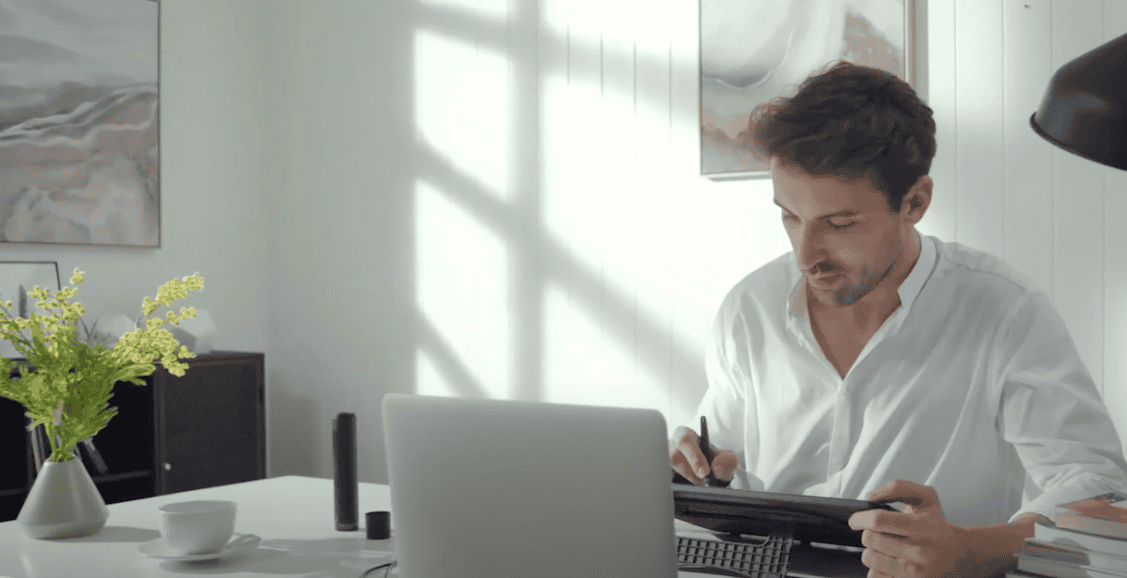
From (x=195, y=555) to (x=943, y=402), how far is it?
132 cm

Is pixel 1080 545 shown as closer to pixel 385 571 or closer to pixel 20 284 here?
pixel 385 571

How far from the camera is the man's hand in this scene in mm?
1208

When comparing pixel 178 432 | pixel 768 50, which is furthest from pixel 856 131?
pixel 178 432

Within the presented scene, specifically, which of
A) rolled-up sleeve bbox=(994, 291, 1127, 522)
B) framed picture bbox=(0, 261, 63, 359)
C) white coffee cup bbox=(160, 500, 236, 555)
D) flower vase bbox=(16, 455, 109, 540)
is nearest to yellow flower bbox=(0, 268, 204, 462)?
flower vase bbox=(16, 455, 109, 540)

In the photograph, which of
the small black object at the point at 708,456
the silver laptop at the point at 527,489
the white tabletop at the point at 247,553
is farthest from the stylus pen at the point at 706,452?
the silver laptop at the point at 527,489

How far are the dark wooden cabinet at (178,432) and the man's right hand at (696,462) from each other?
2222 millimetres

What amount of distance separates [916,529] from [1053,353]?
66cm

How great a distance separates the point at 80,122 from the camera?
354 centimetres

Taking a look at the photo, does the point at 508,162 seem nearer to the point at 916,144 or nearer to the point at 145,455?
the point at 145,455

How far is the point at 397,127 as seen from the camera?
13.0 feet

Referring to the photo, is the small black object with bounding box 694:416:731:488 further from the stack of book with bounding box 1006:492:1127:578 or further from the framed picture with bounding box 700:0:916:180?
the framed picture with bounding box 700:0:916:180

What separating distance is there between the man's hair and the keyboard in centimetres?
73

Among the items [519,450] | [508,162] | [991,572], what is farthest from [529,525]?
[508,162]

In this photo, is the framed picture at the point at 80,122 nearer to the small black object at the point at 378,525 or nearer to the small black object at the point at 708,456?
the small black object at the point at 378,525
